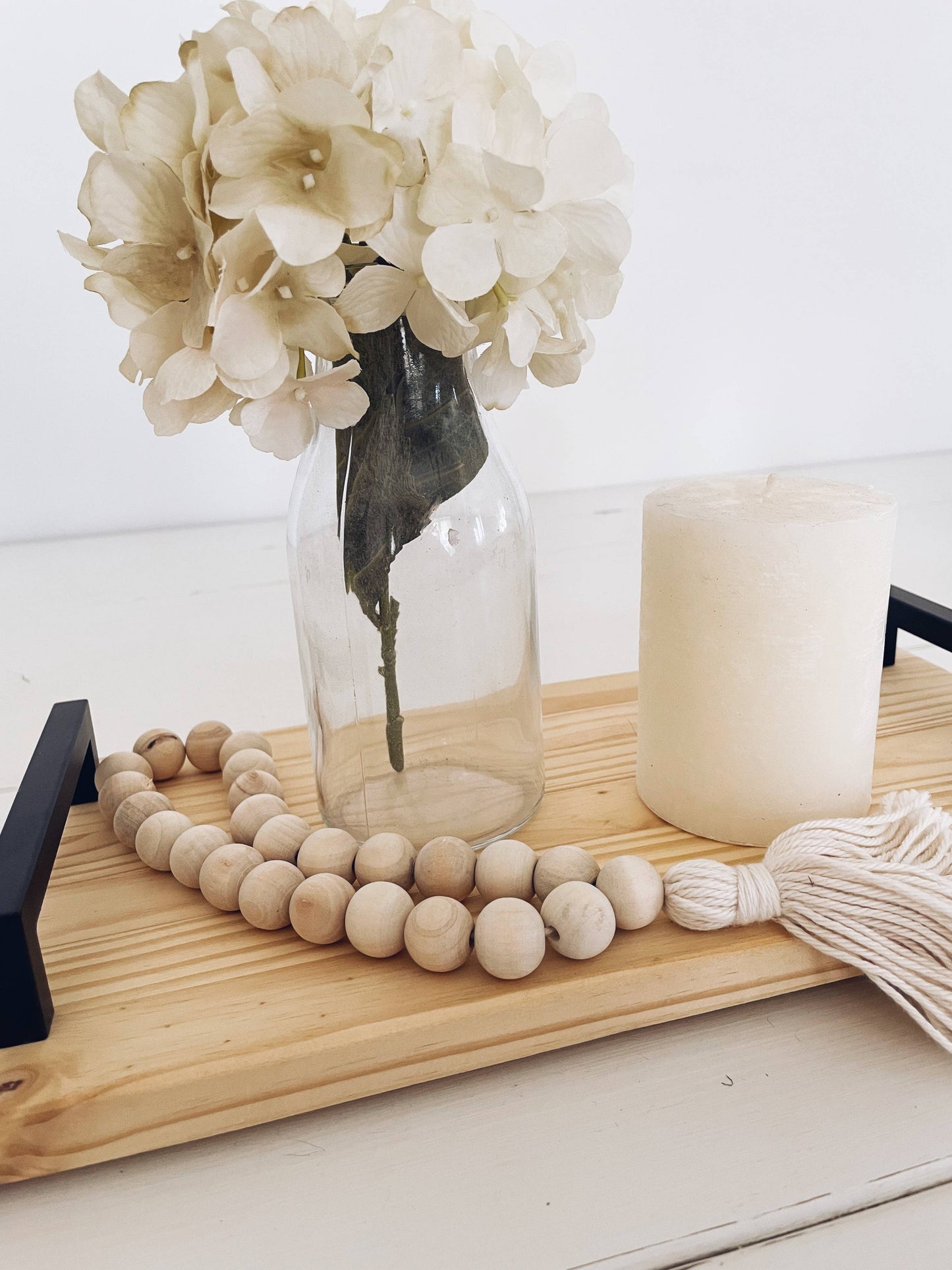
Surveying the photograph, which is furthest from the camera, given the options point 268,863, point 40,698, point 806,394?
point 806,394

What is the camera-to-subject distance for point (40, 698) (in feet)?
2.69

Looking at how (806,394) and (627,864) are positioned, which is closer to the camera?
(627,864)

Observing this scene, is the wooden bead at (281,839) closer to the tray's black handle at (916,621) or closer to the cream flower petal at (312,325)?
the cream flower petal at (312,325)

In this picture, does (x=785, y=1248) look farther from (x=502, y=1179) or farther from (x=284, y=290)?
(x=284, y=290)

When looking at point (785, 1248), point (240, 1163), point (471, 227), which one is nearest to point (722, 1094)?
point (785, 1248)

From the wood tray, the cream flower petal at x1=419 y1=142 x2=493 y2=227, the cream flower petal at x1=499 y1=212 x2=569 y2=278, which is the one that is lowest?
the wood tray

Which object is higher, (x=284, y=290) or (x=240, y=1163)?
(x=284, y=290)

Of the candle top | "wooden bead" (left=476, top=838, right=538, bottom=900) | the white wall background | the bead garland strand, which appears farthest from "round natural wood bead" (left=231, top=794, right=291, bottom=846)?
the white wall background

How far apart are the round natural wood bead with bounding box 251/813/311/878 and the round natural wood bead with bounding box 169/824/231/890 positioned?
0.02 meters

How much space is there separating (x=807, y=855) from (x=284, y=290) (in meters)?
0.27

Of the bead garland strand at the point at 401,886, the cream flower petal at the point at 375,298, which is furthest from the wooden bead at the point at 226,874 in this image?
the cream flower petal at the point at 375,298

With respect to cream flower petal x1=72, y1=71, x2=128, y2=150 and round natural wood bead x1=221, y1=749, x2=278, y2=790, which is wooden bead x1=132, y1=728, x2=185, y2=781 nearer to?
round natural wood bead x1=221, y1=749, x2=278, y2=790

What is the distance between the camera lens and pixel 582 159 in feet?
1.11

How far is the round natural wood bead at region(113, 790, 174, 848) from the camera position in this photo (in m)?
0.46
